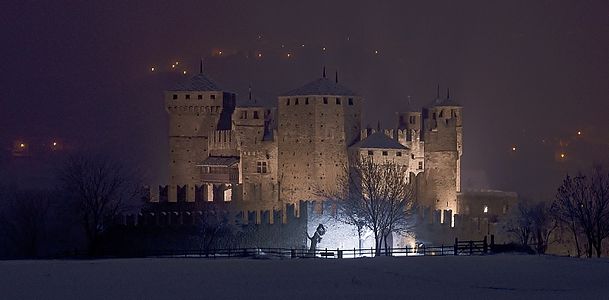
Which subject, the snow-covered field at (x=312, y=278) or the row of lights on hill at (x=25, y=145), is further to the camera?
the row of lights on hill at (x=25, y=145)

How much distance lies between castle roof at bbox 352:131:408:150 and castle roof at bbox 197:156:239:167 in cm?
674

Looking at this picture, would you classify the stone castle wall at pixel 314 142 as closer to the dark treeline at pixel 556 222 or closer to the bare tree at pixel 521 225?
the dark treeline at pixel 556 222

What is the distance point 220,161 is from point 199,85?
486cm

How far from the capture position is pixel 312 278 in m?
41.4

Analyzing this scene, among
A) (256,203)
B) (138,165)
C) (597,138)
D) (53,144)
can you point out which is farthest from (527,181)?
(256,203)

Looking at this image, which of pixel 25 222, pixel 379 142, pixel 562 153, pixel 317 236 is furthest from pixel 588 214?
pixel 562 153

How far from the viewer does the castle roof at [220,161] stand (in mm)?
65188

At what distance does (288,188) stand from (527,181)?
139ft

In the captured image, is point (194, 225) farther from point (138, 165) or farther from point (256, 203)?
point (138, 165)

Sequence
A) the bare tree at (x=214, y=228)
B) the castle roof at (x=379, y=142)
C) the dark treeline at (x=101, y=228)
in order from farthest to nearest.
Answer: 1. the castle roof at (x=379, y=142)
2. the bare tree at (x=214, y=228)
3. the dark treeline at (x=101, y=228)

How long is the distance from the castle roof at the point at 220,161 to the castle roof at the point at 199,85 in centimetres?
388

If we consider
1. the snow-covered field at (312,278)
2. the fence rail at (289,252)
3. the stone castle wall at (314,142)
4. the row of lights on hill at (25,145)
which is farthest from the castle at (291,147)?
the row of lights on hill at (25,145)

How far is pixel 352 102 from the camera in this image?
209ft

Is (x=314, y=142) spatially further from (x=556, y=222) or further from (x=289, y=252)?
(x=556, y=222)
